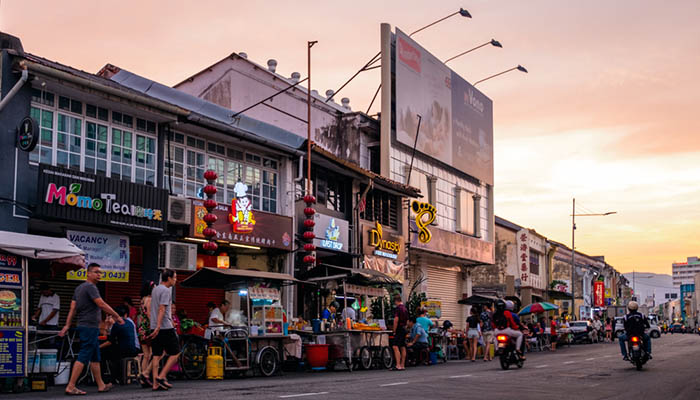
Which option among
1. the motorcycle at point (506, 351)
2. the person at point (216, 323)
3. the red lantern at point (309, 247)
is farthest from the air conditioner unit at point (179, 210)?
the motorcycle at point (506, 351)

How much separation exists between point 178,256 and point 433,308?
1813 cm

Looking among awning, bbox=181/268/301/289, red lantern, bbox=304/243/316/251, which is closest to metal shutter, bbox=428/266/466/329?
red lantern, bbox=304/243/316/251

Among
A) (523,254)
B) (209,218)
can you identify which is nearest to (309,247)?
(209,218)

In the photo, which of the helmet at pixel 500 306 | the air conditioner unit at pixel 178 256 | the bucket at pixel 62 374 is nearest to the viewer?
the bucket at pixel 62 374

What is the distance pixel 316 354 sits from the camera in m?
20.8

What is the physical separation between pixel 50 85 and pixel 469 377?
11.5m

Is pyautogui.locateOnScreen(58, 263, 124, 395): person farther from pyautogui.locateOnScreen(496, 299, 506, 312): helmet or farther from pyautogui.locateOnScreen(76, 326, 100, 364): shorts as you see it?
pyautogui.locateOnScreen(496, 299, 506, 312): helmet

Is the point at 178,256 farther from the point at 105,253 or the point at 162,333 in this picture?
the point at 162,333

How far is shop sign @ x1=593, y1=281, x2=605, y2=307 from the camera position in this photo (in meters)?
86.1

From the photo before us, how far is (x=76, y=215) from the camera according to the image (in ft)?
62.2

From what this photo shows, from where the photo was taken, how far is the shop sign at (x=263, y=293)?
1958 centimetres

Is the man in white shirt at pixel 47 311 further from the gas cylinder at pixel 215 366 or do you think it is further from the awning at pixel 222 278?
the gas cylinder at pixel 215 366

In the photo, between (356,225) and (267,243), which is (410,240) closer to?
(356,225)

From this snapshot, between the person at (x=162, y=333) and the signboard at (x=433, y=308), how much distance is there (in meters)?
21.7
